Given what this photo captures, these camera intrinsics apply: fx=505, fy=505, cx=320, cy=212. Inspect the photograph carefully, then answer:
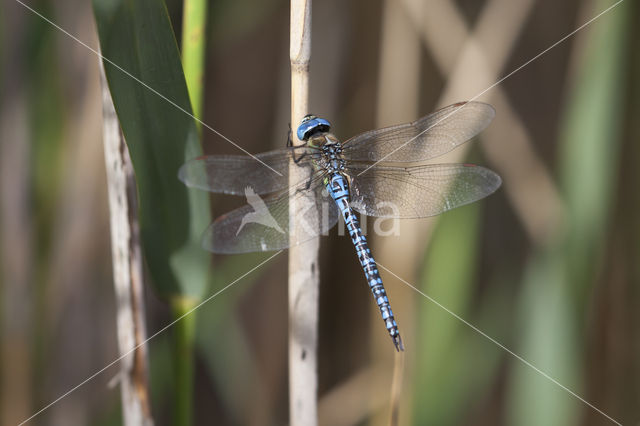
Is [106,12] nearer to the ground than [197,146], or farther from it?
farther from it

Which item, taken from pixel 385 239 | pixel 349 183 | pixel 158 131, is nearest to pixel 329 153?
pixel 349 183

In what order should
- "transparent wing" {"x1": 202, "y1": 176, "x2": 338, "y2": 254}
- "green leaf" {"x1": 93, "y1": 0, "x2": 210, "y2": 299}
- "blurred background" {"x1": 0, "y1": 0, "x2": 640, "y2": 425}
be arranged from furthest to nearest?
1. "blurred background" {"x1": 0, "y1": 0, "x2": 640, "y2": 425}
2. "transparent wing" {"x1": 202, "y1": 176, "x2": 338, "y2": 254}
3. "green leaf" {"x1": 93, "y1": 0, "x2": 210, "y2": 299}

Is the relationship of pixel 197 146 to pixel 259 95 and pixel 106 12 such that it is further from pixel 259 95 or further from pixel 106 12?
pixel 259 95

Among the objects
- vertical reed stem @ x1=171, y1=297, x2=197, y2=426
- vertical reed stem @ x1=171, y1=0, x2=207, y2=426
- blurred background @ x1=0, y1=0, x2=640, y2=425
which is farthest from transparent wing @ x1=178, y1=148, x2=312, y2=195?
blurred background @ x1=0, y1=0, x2=640, y2=425

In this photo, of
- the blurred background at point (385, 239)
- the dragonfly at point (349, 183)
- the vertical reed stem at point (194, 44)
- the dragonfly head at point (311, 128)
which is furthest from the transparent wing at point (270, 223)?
the blurred background at point (385, 239)

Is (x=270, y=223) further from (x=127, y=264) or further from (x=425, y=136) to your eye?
(x=425, y=136)

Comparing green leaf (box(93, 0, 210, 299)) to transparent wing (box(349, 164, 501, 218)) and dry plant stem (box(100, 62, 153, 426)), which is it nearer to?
dry plant stem (box(100, 62, 153, 426))

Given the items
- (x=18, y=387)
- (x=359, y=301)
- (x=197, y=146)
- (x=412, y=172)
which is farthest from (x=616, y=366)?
(x=18, y=387)
